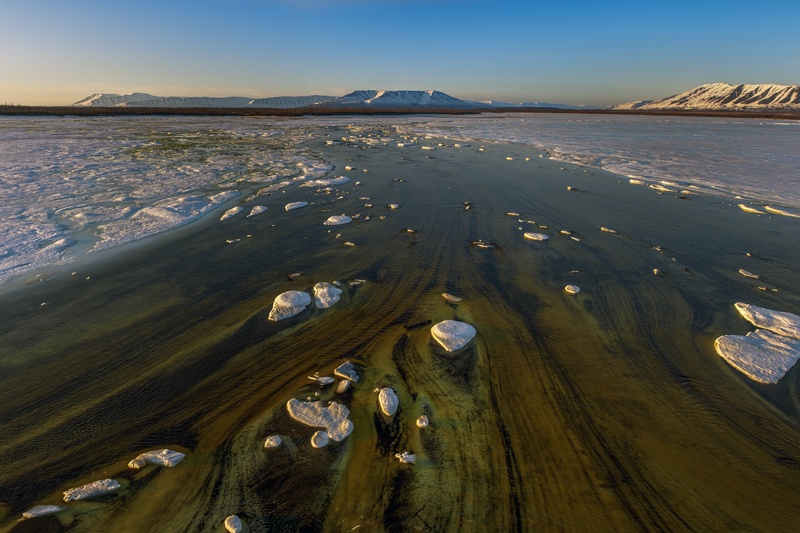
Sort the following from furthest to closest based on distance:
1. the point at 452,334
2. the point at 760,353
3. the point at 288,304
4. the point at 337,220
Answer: the point at 337,220, the point at 288,304, the point at 452,334, the point at 760,353

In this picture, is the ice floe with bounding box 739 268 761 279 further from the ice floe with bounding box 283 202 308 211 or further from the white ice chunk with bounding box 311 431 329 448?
the ice floe with bounding box 283 202 308 211

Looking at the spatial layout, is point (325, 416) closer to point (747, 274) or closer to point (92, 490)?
point (92, 490)

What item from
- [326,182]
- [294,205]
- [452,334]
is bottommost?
[452,334]

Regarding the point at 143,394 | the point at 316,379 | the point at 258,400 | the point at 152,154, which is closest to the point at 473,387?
the point at 316,379

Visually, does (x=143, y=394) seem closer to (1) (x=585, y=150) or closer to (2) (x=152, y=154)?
(2) (x=152, y=154)

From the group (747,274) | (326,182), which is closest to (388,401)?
(747,274)

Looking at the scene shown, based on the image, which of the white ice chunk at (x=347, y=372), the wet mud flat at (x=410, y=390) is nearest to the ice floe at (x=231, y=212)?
the wet mud flat at (x=410, y=390)

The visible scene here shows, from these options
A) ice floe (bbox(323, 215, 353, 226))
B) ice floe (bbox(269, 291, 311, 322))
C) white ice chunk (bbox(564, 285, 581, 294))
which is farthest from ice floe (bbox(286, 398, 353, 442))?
ice floe (bbox(323, 215, 353, 226))
